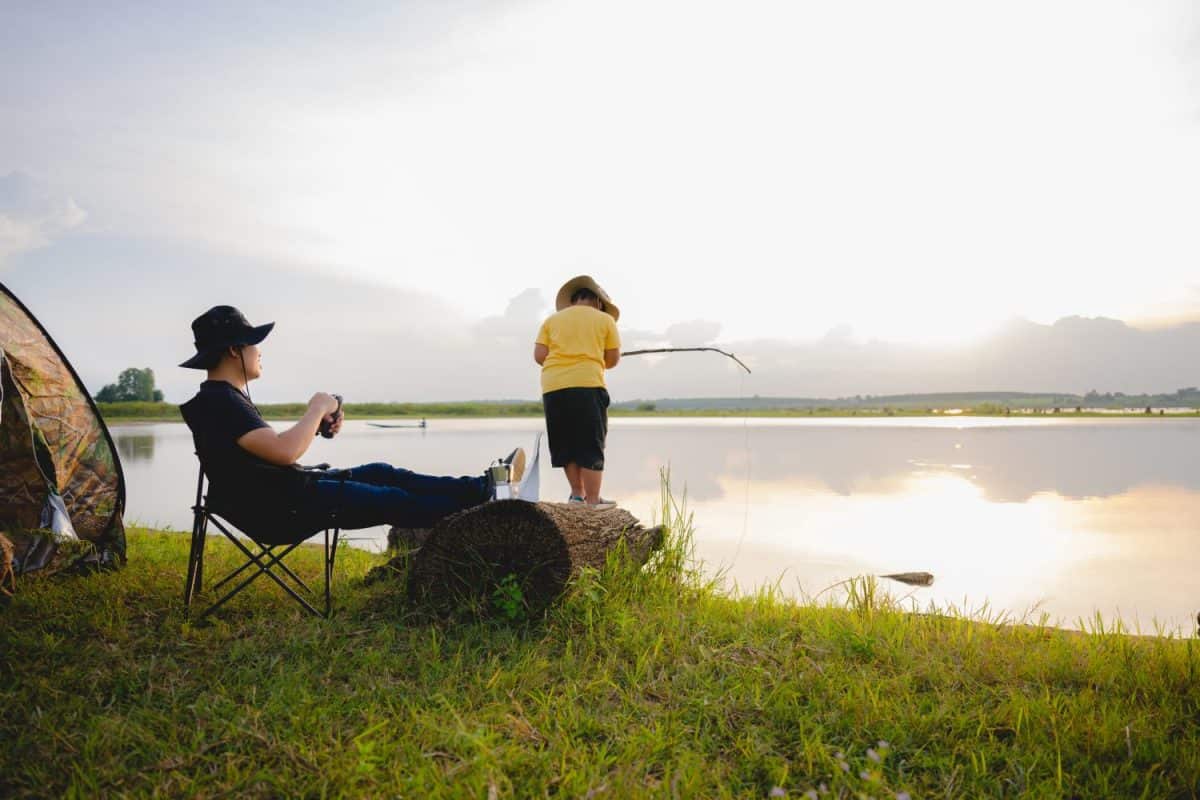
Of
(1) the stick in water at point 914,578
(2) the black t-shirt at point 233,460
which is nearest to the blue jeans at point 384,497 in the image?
(2) the black t-shirt at point 233,460

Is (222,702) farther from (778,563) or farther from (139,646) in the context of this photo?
(778,563)

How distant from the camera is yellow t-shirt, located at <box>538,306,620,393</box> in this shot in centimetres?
592

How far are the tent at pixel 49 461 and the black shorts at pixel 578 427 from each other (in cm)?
338

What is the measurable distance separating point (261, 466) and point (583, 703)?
2.10m

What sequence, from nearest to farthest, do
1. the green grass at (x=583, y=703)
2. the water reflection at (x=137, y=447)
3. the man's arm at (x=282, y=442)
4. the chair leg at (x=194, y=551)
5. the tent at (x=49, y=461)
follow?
the green grass at (x=583, y=703), the man's arm at (x=282, y=442), the chair leg at (x=194, y=551), the tent at (x=49, y=461), the water reflection at (x=137, y=447)

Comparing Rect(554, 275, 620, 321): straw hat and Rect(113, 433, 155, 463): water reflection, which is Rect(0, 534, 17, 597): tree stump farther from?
Rect(113, 433, 155, 463): water reflection

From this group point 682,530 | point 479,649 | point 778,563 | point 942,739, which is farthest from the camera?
point 778,563

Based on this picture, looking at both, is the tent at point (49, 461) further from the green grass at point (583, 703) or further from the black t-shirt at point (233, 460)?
the black t-shirt at point (233, 460)

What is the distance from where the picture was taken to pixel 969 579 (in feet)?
21.6

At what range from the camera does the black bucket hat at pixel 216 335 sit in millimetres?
3926

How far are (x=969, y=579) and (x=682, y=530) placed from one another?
321 centimetres

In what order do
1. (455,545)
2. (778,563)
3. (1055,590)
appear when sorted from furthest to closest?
(778,563) < (1055,590) < (455,545)

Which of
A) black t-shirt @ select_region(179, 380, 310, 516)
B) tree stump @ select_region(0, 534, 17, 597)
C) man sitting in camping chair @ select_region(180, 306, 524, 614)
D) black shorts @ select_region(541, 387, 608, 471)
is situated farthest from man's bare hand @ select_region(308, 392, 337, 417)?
tree stump @ select_region(0, 534, 17, 597)

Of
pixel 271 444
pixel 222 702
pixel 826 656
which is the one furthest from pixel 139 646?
pixel 826 656
